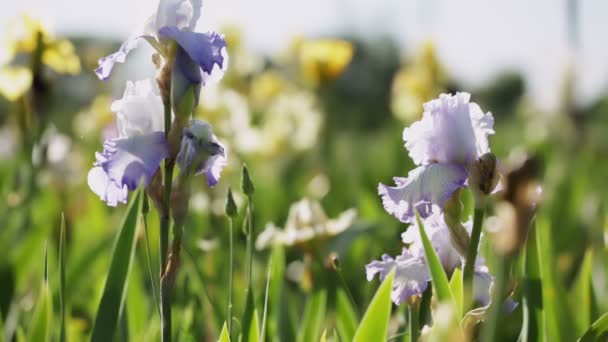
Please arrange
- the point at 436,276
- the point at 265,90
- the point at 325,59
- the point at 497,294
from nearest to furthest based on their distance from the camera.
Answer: the point at 497,294 < the point at 436,276 < the point at 325,59 < the point at 265,90

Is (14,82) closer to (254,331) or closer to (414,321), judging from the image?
(254,331)

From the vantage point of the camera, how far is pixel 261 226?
2613 mm

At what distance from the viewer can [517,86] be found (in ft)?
50.0

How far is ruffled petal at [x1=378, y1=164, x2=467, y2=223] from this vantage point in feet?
2.68

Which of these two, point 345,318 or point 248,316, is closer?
point 248,316

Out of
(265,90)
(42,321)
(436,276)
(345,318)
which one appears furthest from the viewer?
(265,90)

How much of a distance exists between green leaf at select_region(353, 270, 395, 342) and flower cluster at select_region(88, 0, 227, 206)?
0.24m

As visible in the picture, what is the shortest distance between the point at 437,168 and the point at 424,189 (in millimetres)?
30

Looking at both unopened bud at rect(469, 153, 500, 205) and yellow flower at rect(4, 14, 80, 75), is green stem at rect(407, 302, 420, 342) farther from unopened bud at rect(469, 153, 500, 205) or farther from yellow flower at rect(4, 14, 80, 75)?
→ yellow flower at rect(4, 14, 80, 75)

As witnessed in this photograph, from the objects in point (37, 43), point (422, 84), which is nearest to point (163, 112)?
point (37, 43)

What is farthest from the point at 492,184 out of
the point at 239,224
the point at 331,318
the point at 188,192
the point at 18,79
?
the point at 18,79

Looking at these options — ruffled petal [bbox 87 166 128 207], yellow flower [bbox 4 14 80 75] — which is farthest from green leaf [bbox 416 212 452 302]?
yellow flower [bbox 4 14 80 75]

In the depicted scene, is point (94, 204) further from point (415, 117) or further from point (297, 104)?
point (415, 117)

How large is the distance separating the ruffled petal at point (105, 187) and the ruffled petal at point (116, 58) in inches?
4.3
